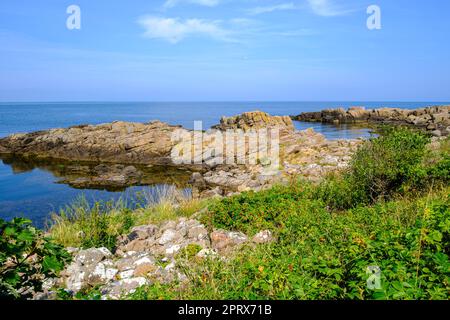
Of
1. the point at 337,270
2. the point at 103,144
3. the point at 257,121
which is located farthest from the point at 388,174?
the point at 257,121

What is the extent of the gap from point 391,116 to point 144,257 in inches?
2517

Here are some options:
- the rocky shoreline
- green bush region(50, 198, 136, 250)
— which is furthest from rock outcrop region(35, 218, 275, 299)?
the rocky shoreline

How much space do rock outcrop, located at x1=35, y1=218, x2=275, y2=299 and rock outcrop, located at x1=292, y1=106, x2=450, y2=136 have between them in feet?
145

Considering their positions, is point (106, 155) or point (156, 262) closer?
point (156, 262)

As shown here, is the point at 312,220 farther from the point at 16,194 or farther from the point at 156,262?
the point at 16,194

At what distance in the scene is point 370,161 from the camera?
9531 mm

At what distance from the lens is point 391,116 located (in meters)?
62.0

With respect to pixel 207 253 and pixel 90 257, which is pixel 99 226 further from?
pixel 207 253

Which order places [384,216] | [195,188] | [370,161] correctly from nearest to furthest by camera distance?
[384,216] → [370,161] → [195,188]

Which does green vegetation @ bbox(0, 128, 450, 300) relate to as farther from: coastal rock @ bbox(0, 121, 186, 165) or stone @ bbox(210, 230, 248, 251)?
coastal rock @ bbox(0, 121, 186, 165)

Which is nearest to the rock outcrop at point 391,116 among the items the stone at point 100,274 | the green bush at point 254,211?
the green bush at point 254,211

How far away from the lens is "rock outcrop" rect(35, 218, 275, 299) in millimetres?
5288
